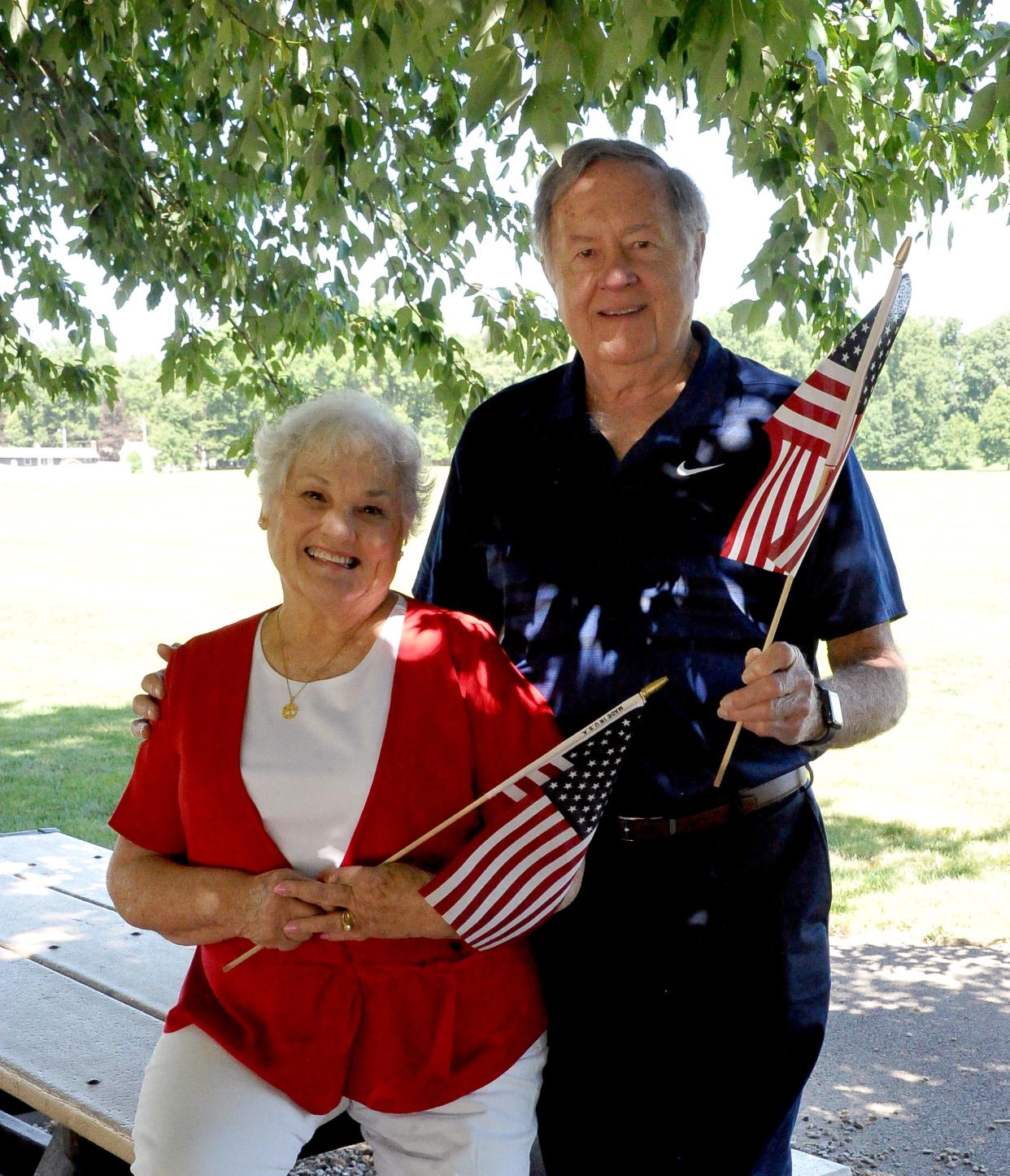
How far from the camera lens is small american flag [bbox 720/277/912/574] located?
2.12m

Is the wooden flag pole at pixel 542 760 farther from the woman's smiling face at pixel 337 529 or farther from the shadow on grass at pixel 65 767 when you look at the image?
the shadow on grass at pixel 65 767

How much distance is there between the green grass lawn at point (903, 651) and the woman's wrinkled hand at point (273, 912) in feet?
16.8

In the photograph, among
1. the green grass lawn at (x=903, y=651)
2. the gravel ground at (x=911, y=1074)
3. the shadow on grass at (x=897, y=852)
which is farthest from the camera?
the green grass lawn at (x=903, y=651)

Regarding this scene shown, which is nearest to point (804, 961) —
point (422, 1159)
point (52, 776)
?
point (422, 1159)

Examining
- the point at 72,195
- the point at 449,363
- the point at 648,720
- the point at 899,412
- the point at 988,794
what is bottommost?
the point at 988,794

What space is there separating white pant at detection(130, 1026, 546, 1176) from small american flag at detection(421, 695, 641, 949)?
1.01ft

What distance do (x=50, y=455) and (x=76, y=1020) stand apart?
57.9 metres

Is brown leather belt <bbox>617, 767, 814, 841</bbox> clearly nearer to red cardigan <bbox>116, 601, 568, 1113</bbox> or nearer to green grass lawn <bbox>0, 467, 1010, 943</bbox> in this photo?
red cardigan <bbox>116, 601, 568, 1113</bbox>

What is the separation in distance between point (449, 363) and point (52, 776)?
6.14 m

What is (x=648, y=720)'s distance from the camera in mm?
2352

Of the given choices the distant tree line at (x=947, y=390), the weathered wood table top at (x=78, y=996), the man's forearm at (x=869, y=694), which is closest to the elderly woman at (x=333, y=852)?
the weathered wood table top at (x=78, y=996)

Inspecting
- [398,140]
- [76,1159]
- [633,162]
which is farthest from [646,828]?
[398,140]

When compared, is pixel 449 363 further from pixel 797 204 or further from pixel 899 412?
pixel 899 412

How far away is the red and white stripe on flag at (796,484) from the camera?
2.13 meters
